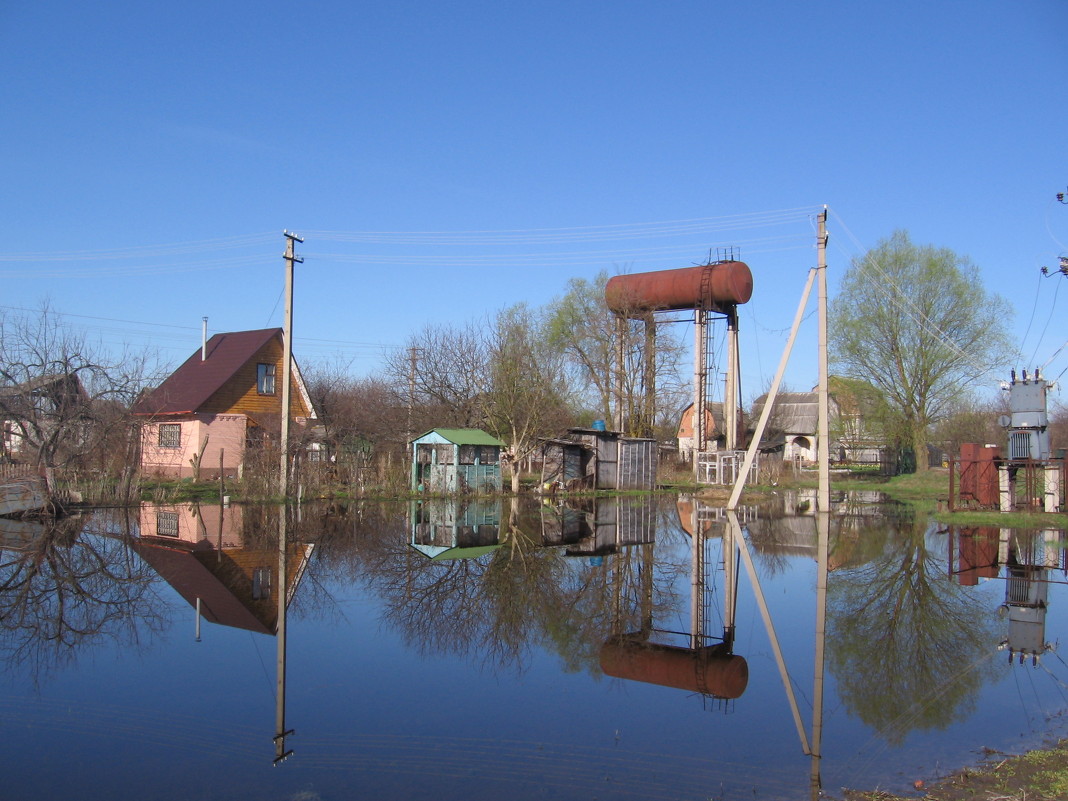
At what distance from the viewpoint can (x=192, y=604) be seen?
1145 centimetres

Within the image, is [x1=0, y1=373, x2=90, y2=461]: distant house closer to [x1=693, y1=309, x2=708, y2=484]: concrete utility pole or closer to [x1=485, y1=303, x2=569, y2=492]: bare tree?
[x1=485, y1=303, x2=569, y2=492]: bare tree

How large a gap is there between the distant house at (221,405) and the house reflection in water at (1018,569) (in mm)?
22847

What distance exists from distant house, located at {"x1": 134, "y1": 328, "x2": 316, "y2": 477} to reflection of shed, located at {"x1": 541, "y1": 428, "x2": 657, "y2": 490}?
1026 cm

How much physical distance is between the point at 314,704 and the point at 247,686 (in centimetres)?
87

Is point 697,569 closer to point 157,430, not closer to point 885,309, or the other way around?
point 157,430

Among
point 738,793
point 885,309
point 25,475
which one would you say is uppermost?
point 885,309

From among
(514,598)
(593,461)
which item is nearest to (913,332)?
(593,461)

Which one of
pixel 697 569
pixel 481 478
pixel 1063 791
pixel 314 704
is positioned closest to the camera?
pixel 1063 791

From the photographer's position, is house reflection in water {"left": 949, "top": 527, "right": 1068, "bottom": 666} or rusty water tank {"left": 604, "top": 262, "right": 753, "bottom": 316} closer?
house reflection in water {"left": 949, "top": 527, "right": 1068, "bottom": 666}

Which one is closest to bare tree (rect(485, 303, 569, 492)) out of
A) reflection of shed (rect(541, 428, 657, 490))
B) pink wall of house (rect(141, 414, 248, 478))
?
reflection of shed (rect(541, 428, 657, 490))

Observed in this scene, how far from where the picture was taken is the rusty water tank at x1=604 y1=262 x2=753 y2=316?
38.0 meters

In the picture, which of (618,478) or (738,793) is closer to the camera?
(738,793)

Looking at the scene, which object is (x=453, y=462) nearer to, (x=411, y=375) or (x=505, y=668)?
(x=411, y=375)

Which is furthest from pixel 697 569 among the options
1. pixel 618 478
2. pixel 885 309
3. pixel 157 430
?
pixel 885 309
